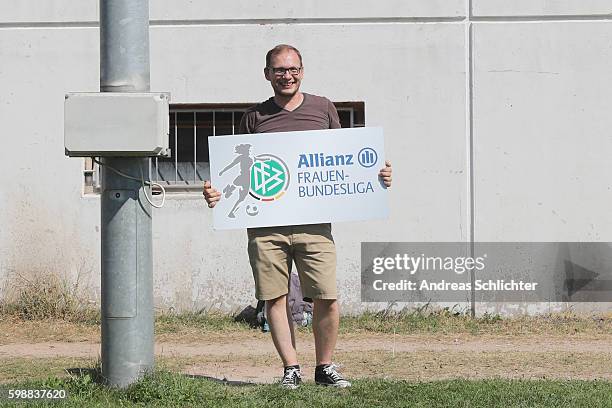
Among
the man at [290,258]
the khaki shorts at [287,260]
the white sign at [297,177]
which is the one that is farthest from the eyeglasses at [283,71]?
the khaki shorts at [287,260]

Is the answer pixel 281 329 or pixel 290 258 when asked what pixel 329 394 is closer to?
pixel 281 329

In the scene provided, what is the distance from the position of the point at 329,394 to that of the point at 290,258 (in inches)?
35.1

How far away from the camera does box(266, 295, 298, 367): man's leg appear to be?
6242 mm

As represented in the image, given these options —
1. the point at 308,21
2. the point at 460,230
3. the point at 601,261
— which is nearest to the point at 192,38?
the point at 308,21

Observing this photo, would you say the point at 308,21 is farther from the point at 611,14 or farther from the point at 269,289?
the point at 269,289

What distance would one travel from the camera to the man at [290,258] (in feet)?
20.5

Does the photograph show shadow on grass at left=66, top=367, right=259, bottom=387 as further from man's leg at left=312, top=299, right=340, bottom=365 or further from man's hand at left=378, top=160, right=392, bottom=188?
man's hand at left=378, top=160, right=392, bottom=188

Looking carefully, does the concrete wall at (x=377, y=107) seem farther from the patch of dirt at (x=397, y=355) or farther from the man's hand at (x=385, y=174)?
the man's hand at (x=385, y=174)

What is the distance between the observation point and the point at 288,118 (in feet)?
20.8

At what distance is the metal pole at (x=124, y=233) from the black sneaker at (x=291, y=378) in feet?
2.65

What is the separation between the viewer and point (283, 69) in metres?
6.22

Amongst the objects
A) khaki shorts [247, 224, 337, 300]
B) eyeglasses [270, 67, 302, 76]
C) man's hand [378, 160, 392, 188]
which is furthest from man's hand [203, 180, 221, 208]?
man's hand [378, 160, 392, 188]

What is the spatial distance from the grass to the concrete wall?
3684 millimetres

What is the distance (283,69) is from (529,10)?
4320 mm
